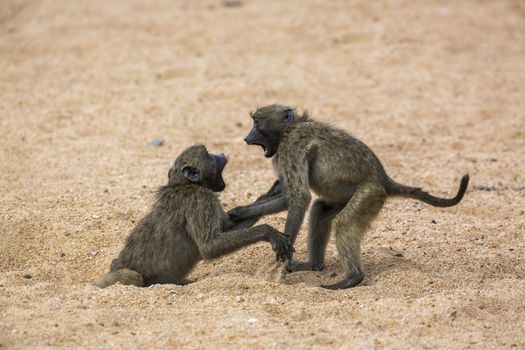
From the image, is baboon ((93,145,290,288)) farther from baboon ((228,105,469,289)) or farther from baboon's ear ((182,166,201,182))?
baboon ((228,105,469,289))

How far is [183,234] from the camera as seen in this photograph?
5.84m

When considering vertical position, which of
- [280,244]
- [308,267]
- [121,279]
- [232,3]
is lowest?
[308,267]

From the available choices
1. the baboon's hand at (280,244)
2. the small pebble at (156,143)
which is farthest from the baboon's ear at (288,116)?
the small pebble at (156,143)

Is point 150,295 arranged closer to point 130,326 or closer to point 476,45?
point 130,326

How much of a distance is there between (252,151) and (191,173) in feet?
9.85

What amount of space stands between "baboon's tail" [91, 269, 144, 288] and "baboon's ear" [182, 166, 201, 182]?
2.43 feet

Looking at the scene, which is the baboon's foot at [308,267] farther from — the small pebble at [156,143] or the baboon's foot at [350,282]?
the small pebble at [156,143]

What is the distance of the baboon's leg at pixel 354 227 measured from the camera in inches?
220

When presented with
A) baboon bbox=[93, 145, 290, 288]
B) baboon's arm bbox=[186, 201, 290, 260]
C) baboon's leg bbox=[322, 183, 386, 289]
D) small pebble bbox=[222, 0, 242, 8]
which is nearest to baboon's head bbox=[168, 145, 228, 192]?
baboon bbox=[93, 145, 290, 288]

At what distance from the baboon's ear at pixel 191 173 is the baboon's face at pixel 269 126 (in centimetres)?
47

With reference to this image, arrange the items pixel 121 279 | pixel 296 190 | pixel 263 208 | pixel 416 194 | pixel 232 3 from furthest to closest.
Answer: pixel 232 3, pixel 263 208, pixel 416 194, pixel 296 190, pixel 121 279

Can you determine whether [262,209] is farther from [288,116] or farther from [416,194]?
[416,194]

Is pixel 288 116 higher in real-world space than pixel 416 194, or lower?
higher

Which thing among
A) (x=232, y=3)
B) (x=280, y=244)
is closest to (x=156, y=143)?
(x=280, y=244)
